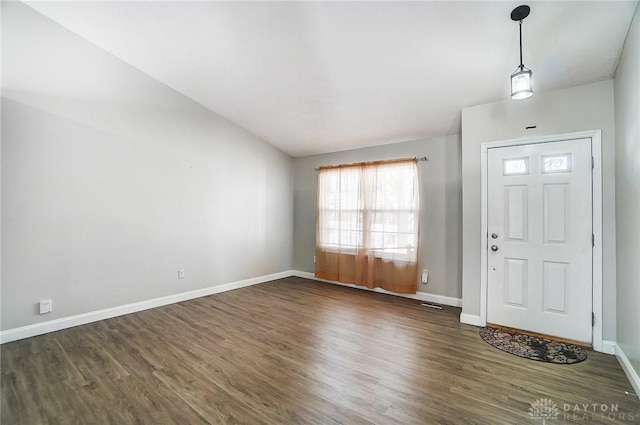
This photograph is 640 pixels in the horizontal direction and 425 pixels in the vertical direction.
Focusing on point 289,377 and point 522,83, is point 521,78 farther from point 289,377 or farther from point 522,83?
point 289,377

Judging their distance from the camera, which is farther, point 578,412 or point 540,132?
point 540,132

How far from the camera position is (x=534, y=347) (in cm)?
246

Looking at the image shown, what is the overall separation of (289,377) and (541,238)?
2829mm

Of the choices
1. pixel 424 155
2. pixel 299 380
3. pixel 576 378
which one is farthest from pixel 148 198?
pixel 576 378

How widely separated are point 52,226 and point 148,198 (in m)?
0.96

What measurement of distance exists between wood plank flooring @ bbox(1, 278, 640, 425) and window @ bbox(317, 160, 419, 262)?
1.36 meters

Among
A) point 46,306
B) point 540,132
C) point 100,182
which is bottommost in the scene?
point 46,306

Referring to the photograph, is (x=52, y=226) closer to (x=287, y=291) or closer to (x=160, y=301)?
(x=160, y=301)

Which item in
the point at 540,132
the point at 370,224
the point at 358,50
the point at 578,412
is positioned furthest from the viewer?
the point at 370,224

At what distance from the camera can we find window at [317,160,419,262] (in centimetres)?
404

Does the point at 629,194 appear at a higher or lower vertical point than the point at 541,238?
higher

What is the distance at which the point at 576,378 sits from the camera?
6.50ft

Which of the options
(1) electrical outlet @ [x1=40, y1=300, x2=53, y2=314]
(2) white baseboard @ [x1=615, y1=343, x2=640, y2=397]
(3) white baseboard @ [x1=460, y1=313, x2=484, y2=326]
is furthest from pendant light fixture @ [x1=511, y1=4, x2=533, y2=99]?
(1) electrical outlet @ [x1=40, y1=300, x2=53, y2=314]

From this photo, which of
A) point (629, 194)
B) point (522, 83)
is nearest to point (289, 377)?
point (522, 83)
